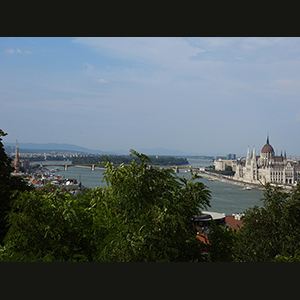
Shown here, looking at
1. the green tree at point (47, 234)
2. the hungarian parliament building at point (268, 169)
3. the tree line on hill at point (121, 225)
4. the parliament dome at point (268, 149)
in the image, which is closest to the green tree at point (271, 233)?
the tree line on hill at point (121, 225)

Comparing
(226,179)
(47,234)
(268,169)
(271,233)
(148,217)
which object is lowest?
(226,179)

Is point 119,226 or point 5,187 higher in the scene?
point 5,187

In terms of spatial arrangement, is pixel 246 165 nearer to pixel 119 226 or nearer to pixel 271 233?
pixel 271 233

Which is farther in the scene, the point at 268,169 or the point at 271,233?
the point at 268,169

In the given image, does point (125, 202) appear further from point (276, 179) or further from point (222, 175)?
point (222, 175)

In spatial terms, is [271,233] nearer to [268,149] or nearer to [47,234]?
[47,234]

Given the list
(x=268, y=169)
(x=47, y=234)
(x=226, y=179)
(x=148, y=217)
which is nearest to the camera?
(x=148, y=217)

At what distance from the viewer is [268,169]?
2484 cm

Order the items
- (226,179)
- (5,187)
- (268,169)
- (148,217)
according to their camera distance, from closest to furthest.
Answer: (148,217)
(5,187)
(268,169)
(226,179)

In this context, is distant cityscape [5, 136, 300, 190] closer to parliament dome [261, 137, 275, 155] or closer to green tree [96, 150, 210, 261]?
parliament dome [261, 137, 275, 155]

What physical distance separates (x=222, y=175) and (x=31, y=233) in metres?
29.0

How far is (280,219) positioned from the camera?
8.36 ft

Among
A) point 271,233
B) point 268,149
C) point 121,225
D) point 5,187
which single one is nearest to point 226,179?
point 268,149
